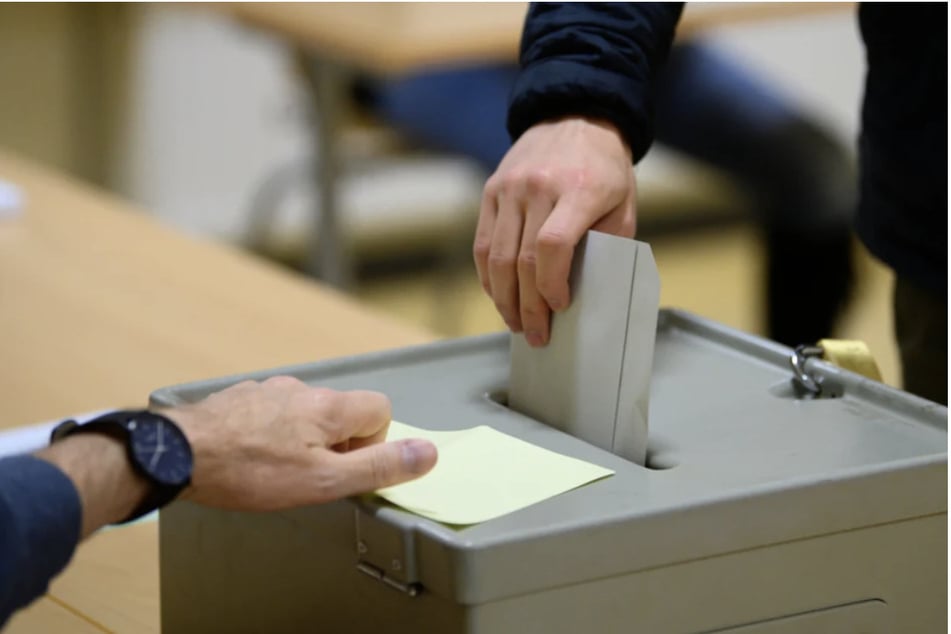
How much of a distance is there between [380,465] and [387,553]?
2.4 inches

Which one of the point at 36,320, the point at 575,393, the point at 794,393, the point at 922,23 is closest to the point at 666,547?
the point at 575,393

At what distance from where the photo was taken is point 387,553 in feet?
2.96

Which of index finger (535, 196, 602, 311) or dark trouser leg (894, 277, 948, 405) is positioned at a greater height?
index finger (535, 196, 602, 311)

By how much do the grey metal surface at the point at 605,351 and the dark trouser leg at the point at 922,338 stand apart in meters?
0.49

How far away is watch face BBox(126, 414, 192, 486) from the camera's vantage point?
2.94 ft

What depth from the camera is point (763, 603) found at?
95cm

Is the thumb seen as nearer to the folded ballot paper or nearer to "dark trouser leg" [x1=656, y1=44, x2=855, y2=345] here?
the folded ballot paper

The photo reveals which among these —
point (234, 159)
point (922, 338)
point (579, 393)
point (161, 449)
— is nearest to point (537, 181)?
point (579, 393)

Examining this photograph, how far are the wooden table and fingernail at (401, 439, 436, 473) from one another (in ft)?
1.27

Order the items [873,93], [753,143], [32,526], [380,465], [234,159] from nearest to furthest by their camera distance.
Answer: [32,526] → [380,465] → [873,93] → [753,143] → [234,159]

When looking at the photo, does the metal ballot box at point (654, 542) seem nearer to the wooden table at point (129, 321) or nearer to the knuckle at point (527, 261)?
the knuckle at point (527, 261)

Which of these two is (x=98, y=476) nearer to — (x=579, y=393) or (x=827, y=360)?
(x=579, y=393)

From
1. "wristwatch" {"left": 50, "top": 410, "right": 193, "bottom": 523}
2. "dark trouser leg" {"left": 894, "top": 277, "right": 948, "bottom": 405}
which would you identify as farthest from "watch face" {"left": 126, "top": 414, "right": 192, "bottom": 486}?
"dark trouser leg" {"left": 894, "top": 277, "right": 948, "bottom": 405}

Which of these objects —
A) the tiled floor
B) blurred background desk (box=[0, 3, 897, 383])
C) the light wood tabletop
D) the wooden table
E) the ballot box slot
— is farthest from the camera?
blurred background desk (box=[0, 3, 897, 383])
